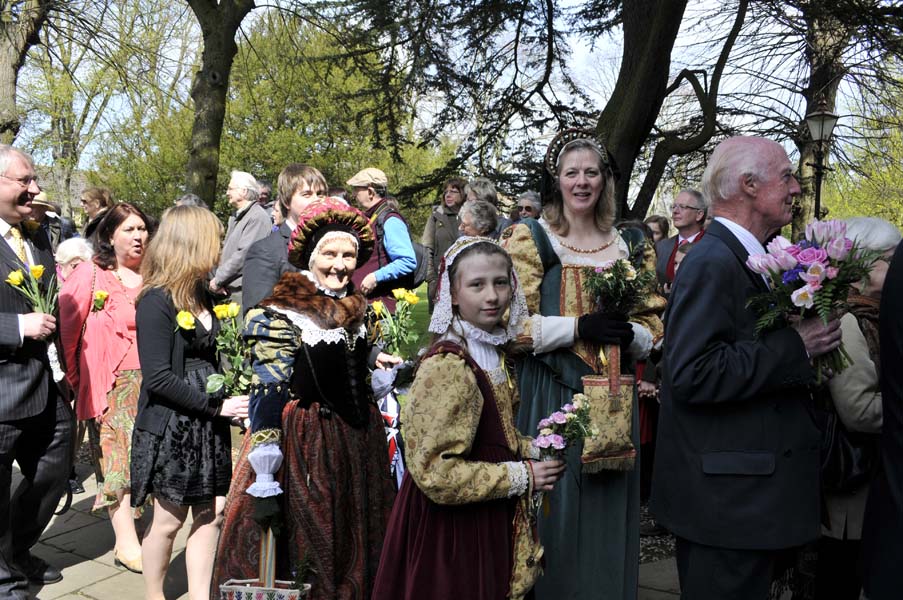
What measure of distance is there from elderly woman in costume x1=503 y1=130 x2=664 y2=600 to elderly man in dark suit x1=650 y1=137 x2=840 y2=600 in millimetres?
647

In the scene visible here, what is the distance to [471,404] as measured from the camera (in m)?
2.61

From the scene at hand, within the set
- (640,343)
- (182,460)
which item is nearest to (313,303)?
(182,460)

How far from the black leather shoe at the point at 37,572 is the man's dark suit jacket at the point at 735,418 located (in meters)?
3.82

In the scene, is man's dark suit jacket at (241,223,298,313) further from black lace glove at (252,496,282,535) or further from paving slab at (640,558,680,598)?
paving slab at (640,558,680,598)

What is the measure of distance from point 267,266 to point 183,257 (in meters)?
0.95

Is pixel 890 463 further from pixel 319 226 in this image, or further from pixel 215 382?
pixel 215 382

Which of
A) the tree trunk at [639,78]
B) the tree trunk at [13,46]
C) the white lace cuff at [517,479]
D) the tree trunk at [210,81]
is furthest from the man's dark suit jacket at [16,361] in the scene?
the tree trunk at [13,46]

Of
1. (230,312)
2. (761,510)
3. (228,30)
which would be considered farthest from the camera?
(228,30)

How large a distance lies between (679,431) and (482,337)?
0.77m


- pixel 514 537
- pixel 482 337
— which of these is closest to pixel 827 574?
pixel 514 537

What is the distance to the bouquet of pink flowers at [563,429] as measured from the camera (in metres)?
2.60

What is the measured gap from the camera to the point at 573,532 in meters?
3.43

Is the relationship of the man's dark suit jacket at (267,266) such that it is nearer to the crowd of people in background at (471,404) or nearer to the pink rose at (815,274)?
the crowd of people in background at (471,404)

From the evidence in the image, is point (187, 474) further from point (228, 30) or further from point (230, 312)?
point (228, 30)
